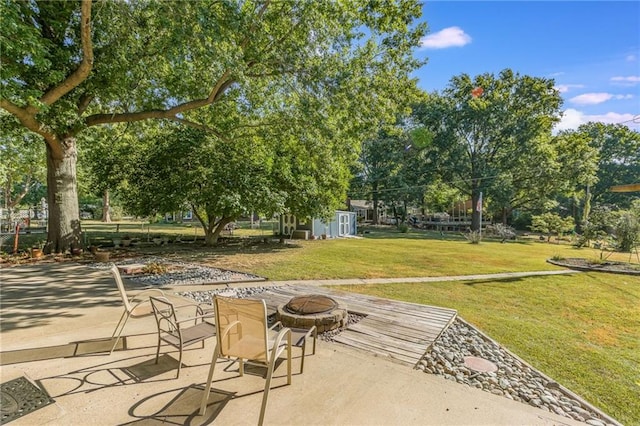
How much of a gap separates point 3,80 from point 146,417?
8.83 m

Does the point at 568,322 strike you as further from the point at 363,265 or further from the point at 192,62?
the point at 192,62

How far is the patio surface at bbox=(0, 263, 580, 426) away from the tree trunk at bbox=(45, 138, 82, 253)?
26.1 feet

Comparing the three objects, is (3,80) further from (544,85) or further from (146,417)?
(544,85)

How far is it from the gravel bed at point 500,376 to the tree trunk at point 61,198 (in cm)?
1240

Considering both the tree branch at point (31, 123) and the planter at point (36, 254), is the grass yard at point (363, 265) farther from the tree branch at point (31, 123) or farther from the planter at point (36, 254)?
the tree branch at point (31, 123)

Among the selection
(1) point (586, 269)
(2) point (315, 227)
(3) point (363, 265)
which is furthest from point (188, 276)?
(2) point (315, 227)

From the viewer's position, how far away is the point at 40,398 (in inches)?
110

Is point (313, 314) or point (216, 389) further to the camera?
point (313, 314)

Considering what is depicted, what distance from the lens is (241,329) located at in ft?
9.09

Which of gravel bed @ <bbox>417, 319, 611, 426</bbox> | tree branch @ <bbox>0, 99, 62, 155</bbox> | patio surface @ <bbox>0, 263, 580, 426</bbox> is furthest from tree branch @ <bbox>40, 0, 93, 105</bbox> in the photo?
gravel bed @ <bbox>417, 319, 611, 426</bbox>

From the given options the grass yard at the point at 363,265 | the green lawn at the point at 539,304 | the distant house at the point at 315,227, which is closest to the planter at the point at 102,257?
the green lawn at the point at 539,304

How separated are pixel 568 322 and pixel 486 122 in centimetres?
2733

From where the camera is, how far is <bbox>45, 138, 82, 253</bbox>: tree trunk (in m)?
10.8

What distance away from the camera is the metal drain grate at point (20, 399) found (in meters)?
2.58
